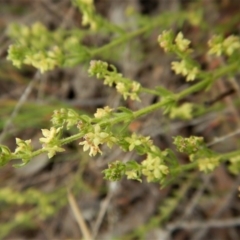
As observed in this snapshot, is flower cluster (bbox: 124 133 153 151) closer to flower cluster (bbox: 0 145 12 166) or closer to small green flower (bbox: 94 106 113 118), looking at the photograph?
small green flower (bbox: 94 106 113 118)

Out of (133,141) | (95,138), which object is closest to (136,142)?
(133,141)

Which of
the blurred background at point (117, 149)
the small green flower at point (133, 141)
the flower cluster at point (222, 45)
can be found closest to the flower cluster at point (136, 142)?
the small green flower at point (133, 141)

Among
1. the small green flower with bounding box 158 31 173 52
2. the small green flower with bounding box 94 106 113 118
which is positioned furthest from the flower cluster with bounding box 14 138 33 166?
the small green flower with bounding box 158 31 173 52

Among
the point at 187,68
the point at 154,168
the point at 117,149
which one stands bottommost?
the point at 154,168

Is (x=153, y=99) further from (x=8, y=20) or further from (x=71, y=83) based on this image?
(x=8, y=20)

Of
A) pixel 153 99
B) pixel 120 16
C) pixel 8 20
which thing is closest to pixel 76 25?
pixel 120 16

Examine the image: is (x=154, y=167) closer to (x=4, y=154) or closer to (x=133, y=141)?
(x=133, y=141)
